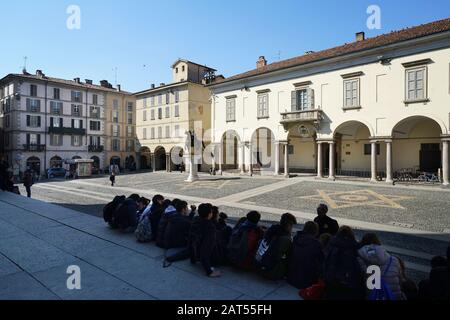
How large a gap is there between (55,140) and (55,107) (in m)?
5.08

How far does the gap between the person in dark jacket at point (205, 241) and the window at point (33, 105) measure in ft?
145

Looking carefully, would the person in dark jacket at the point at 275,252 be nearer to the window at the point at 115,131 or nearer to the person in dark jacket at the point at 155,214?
the person in dark jacket at the point at 155,214

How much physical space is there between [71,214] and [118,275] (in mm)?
5939

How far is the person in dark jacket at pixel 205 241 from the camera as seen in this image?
15.4 ft

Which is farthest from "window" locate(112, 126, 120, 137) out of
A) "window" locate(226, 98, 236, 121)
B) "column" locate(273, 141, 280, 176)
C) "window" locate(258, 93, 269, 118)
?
"column" locate(273, 141, 280, 176)

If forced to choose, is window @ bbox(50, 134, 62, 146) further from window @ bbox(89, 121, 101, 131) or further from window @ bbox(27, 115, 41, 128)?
window @ bbox(89, 121, 101, 131)

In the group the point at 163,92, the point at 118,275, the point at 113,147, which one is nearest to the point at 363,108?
the point at 118,275

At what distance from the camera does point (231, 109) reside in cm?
3077

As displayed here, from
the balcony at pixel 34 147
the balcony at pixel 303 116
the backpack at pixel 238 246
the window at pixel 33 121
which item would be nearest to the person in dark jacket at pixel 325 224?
the backpack at pixel 238 246

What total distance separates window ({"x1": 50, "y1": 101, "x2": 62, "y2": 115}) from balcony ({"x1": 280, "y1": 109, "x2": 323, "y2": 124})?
34752mm

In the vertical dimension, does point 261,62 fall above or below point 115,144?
above

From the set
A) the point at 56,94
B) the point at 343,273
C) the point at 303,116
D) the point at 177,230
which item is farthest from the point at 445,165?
the point at 56,94

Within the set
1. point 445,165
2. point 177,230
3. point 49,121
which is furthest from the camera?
point 49,121

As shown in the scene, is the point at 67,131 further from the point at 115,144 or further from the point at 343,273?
the point at 343,273
